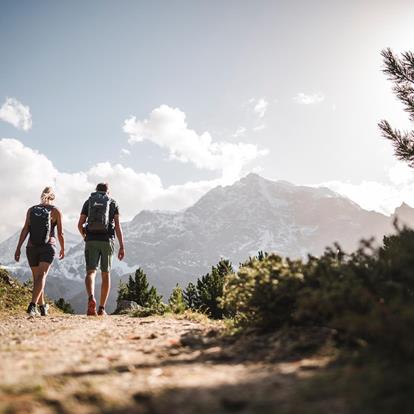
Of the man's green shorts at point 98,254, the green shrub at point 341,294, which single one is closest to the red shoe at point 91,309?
the man's green shorts at point 98,254

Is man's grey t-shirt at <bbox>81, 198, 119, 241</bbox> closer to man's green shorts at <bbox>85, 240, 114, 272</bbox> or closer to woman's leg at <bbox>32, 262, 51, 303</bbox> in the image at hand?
man's green shorts at <bbox>85, 240, 114, 272</bbox>

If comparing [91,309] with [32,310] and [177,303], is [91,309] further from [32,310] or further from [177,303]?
[177,303]

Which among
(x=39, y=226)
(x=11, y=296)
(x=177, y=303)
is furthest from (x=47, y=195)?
(x=11, y=296)

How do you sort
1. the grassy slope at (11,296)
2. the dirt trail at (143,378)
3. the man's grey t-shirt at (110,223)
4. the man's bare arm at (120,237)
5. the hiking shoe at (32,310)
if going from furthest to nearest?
the grassy slope at (11,296) → the man's bare arm at (120,237) → the man's grey t-shirt at (110,223) → the hiking shoe at (32,310) → the dirt trail at (143,378)

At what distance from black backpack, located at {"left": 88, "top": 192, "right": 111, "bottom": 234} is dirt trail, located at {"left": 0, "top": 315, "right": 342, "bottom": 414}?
4.38m

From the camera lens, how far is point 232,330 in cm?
460

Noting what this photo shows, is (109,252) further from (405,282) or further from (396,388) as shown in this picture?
(396,388)

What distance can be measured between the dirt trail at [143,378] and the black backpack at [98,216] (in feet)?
14.4

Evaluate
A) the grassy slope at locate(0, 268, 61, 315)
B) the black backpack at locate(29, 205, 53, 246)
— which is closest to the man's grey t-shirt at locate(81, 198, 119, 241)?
the black backpack at locate(29, 205, 53, 246)

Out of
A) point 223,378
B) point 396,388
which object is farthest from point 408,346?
point 223,378

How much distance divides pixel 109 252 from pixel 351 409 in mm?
7181

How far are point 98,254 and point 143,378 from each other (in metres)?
6.19

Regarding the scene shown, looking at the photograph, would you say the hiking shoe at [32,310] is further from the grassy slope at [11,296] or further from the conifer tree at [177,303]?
the conifer tree at [177,303]

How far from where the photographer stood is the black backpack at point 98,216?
8273 mm
